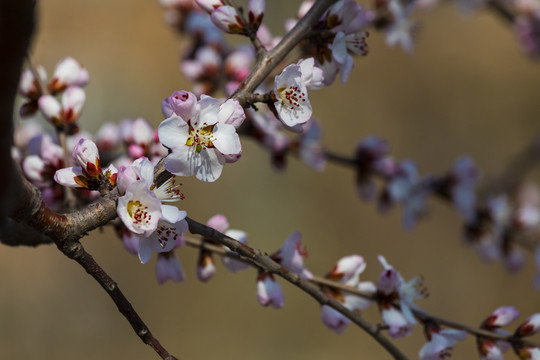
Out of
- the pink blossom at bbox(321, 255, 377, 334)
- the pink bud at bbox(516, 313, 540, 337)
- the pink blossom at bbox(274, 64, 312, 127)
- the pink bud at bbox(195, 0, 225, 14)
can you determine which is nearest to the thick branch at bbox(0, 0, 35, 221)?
the pink blossom at bbox(274, 64, 312, 127)

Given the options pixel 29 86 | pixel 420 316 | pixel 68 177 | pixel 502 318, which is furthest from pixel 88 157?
pixel 502 318

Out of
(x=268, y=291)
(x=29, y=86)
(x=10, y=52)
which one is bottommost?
(x=29, y=86)

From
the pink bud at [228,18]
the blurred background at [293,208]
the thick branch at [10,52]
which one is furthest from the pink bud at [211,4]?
the blurred background at [293,208]

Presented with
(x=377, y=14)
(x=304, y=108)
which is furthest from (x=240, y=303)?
(x=304, y=108)

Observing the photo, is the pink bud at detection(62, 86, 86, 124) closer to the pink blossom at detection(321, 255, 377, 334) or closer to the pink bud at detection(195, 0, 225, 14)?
the pink bud at detection(195, 0, 225, 14)

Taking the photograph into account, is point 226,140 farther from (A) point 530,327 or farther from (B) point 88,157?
(A) point 530,327

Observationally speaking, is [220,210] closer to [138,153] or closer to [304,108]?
[138,153]
